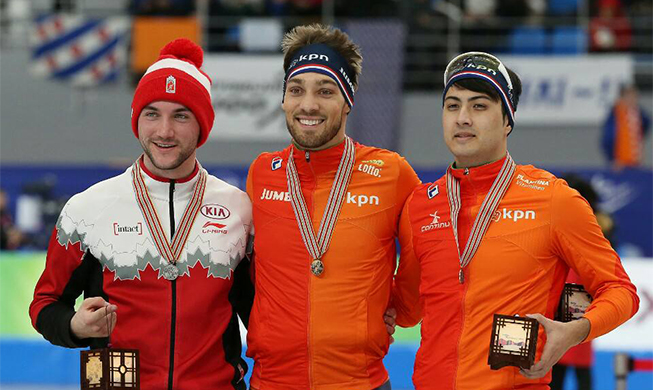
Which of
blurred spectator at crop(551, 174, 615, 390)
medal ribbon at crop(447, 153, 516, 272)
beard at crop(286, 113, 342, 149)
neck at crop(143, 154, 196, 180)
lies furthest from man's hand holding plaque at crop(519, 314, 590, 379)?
blurred spectator at crop(551, 174, 615, 390)

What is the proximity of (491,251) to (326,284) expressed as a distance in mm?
676

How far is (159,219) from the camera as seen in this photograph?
12.7 feet

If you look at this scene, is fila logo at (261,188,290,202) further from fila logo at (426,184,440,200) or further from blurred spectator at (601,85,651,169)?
blurred spectator at (601,85,651,169)

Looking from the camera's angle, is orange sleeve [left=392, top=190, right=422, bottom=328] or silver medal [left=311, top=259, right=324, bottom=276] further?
orange sleeve [left=392, top=190, right=422, bottom=328]

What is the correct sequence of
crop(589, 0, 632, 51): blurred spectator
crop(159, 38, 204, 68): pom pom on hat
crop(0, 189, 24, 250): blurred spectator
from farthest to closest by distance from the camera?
crop(589, 0, 632, 51): blurred spectator
crop(0, 189, 24, 250): blurred spectator
crop(159, 38, 204, 68): pom pom on hat

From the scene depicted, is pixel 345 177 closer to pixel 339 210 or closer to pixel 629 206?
pixel 339 210

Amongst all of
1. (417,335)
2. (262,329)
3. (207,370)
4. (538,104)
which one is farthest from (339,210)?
(538,104)

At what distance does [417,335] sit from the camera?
27.6 ft

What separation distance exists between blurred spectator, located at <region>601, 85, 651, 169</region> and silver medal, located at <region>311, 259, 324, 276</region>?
1001cm

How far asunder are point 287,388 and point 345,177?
2.87 ft

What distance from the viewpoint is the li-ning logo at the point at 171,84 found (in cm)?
389

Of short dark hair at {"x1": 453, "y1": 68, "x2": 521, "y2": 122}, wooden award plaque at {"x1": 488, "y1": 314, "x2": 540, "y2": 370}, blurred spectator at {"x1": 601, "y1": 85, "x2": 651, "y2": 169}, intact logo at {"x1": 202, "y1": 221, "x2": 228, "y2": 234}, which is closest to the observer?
wooden award plaque at {"x1": 488, "y1": 314, "x2": 540, "y2": 370}

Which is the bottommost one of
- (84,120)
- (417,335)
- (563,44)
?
(417,335)

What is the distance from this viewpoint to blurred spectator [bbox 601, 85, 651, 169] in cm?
1309
